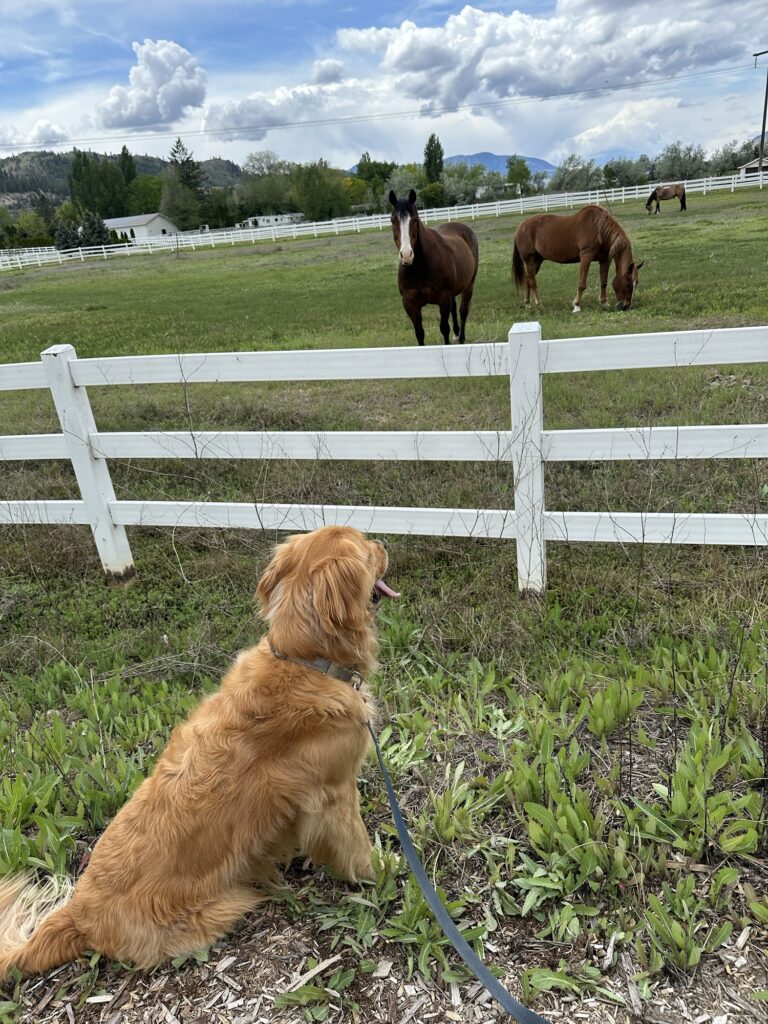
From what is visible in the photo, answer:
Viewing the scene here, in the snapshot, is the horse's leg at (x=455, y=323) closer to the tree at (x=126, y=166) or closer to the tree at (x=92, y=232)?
the tree at (x=92, y=232)

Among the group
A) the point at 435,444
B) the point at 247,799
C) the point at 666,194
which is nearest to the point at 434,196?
the point at 666,194

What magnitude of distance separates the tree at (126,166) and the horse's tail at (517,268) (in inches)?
4723

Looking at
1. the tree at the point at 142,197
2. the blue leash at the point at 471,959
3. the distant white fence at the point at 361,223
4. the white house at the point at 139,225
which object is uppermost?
the tree at the point at 142,197

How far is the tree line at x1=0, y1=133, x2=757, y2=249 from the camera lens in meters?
69.9

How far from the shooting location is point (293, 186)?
90250mm

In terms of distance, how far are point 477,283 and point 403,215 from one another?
8699 mm

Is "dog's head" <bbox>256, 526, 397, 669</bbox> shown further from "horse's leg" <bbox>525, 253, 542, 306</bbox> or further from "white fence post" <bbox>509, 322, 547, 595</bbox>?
"horse's leg" <bbox>525, 253, 542, 306</bbox>

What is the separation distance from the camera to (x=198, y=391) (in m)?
10.0

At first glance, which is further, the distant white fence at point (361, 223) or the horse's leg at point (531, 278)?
the distant white fence at point (361, 223)

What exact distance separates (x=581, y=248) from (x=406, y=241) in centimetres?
540

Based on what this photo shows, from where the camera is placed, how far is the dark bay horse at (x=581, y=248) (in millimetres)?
12664

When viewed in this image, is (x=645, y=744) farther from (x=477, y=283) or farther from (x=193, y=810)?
(x=477, y=283)

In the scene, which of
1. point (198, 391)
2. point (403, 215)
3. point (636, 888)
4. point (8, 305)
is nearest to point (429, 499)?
point (636, 888)

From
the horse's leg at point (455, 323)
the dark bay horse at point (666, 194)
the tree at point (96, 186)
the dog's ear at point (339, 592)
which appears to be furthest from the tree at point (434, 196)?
the dog's ear at point (339, 592)
